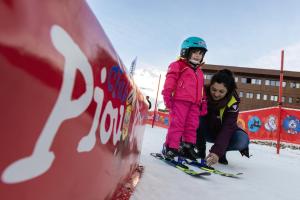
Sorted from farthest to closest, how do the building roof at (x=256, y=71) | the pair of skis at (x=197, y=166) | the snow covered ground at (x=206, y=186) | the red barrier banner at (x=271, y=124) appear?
the building roof at (x=256, y=71) < the red barrier banner at (x=271, y=124) < the pair of skis at (x=197, y=166) < the snow covered ground at (x=206, y=186)

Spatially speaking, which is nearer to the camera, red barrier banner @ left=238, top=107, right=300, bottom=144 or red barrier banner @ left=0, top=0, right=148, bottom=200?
red barrier banner @ left=0, top=0, right=148, bottom=200

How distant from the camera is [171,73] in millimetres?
2959

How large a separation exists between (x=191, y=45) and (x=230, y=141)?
3.75ft

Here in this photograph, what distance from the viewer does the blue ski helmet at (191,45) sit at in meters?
3.06

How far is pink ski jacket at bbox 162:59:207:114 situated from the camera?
114 inches

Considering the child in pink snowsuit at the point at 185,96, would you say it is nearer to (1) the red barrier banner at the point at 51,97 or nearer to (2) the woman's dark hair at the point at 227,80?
(2) the woman's dark hair at the point at 227,80

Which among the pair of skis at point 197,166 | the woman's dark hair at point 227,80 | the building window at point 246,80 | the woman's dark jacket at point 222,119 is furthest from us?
the building window at point 246,80

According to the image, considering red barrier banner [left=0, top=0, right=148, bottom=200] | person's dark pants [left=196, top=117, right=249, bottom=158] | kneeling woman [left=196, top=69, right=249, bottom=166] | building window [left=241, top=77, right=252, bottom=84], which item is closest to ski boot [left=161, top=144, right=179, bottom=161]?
kneeling woman [left=196, top=69, right=249, bottom=166]

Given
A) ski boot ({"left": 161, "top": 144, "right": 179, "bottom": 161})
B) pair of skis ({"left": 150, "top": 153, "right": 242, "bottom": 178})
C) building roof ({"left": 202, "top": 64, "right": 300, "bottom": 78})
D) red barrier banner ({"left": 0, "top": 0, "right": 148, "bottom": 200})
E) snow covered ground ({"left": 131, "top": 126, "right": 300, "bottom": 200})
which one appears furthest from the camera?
building roof ({"left": 202, "top": 64, "right": 300, "bottom": 78})

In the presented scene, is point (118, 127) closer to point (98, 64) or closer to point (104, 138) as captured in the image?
point (104, 138)

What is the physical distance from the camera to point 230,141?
3273 mm

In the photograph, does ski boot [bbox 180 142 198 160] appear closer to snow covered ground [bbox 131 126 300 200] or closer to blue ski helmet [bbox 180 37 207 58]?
snow covered ground [bbox 131 126 300 200]

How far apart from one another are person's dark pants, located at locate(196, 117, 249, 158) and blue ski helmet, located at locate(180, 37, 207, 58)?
2.69ft

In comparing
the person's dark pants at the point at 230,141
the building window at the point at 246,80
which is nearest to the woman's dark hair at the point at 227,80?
the person's dark pants at the point at 230,141
